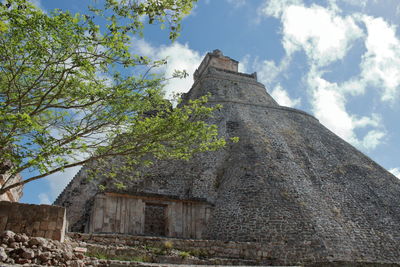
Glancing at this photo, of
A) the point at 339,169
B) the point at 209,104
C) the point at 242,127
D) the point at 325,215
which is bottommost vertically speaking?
the point at 325,215

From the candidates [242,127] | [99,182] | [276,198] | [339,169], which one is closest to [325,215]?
[276,198]

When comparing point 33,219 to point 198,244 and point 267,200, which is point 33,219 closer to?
point 198,244

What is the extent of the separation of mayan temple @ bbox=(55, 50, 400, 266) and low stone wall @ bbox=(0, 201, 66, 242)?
520 centimetres

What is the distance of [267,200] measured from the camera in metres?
12.3

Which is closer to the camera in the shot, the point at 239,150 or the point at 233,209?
the point at 233,209

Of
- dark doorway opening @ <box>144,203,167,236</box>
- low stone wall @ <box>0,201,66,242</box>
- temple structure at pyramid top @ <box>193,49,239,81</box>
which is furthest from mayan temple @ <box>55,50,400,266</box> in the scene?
temple structure at pyramid top @ <box>193,49,239,81</box>

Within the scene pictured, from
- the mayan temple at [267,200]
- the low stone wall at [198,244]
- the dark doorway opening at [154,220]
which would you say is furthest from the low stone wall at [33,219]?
the dark doorway opening at [154,220]

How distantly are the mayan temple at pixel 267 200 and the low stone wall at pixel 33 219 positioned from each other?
5.20 metres

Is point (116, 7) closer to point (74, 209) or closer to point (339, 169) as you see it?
point (74, 209)

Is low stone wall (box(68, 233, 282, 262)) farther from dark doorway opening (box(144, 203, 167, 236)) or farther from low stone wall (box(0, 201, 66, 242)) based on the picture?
dark doorway opening (box(144, 203, 167, 236))

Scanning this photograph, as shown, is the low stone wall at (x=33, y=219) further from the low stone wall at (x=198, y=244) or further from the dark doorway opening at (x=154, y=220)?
the dark doorway opening at (x=154, y=220)

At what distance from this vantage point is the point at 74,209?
1320cm

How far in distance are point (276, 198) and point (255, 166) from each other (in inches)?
74.1

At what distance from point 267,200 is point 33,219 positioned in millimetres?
8263
